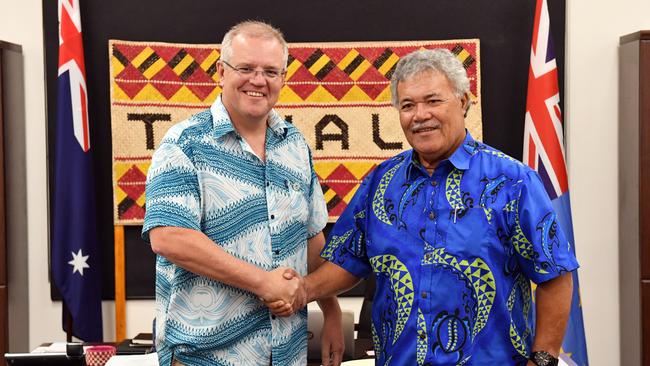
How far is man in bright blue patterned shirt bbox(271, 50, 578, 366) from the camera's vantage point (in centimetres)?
190

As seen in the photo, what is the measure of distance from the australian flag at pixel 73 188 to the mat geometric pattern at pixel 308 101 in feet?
0.67

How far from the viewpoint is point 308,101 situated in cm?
427

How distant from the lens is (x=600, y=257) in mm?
4336

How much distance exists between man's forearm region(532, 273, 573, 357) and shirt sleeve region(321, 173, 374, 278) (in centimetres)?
49

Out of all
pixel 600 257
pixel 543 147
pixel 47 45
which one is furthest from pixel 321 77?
pixel 600 257

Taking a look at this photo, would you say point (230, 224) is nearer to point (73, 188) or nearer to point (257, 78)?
point (257, 78)

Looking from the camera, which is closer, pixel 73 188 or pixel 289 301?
pixel 289 301

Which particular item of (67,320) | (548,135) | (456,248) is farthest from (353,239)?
(67,320)

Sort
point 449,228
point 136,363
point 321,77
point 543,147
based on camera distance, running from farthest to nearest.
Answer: point 321,77, point 543,147, point 136,363, point 449,228

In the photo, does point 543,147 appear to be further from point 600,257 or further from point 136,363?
point 136,363

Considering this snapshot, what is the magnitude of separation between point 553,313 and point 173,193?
3.23 ft

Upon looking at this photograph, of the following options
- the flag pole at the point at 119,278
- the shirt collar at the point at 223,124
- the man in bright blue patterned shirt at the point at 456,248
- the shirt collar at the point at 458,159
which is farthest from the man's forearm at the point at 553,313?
the flag pole at the point at 119,278

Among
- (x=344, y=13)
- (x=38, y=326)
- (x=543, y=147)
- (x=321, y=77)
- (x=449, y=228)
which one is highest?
(x=344, y=13)

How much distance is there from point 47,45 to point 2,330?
1.53 metres
